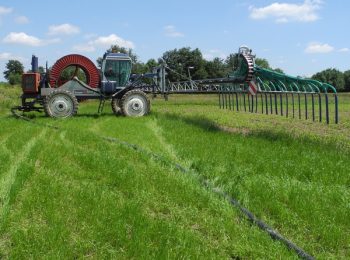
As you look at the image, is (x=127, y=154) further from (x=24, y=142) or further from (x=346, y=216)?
(x=346, y=216)

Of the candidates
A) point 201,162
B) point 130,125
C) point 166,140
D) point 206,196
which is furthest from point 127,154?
point 130,125

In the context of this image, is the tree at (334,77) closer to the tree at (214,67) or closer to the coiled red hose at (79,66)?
the tree at (214,67)

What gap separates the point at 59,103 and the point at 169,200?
11727mm

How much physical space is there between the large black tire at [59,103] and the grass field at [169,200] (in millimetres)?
6862

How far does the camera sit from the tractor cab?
17.9 m

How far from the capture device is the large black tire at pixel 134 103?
16.8 m

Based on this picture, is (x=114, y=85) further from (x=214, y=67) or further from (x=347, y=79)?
(x=347, y=79)

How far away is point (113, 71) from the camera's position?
18.0 m

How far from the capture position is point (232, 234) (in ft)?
14.4

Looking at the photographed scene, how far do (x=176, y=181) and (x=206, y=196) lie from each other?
77 cm

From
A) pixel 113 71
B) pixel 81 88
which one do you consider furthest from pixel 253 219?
pixel 113 71

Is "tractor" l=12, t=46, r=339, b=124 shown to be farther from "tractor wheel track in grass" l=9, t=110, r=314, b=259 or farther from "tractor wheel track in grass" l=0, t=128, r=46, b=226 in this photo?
"tractor wheel track in grass" l=0, t=128, r=46, b=226

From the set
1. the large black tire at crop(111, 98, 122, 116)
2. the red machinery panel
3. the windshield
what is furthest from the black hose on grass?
the red machinery panel

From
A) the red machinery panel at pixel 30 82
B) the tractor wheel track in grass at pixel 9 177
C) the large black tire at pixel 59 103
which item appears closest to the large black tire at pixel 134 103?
the large black tire at pixel 59 103
